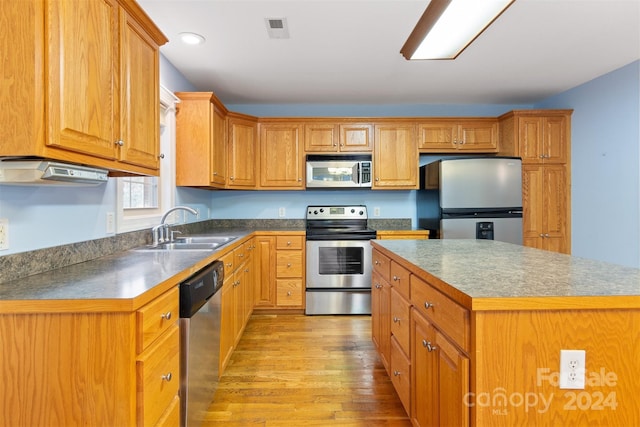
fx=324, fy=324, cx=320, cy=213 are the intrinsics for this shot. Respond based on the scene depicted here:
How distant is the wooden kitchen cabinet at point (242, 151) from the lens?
11.7 ft

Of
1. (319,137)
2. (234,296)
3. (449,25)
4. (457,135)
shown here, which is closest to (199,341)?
(234,296)

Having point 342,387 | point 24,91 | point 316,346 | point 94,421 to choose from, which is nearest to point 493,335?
point 94,421

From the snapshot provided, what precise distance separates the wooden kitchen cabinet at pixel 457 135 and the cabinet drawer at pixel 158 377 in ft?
10.9

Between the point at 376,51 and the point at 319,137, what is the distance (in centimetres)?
130

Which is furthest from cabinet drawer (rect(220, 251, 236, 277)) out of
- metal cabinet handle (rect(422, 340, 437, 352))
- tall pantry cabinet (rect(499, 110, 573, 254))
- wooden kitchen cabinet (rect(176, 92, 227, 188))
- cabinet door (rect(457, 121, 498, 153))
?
tall pantry cabinet (rect(499, 110, 573, 254))

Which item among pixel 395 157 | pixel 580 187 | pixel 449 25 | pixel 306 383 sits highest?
pixel 449 25

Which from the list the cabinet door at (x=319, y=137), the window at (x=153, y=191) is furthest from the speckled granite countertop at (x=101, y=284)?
the cabinet door at (x=319, y=137)

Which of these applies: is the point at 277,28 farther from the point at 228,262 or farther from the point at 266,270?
the point at 266,270

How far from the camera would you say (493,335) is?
953mm

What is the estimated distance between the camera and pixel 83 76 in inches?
46.2

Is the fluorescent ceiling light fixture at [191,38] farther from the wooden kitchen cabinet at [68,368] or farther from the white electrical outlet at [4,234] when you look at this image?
the wooden kitchen cabinet at [68,368]

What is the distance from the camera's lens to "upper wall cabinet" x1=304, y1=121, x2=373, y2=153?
3.76 metres

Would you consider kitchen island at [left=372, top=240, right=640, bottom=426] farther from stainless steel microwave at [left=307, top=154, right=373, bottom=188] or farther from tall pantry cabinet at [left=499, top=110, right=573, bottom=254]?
tall pantry cabinet at [left=499, top=110, right=573, bottom=254]

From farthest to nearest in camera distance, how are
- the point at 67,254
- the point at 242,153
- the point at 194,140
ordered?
the point at 242,153 → the point at 194,140 → the point at 67,254
